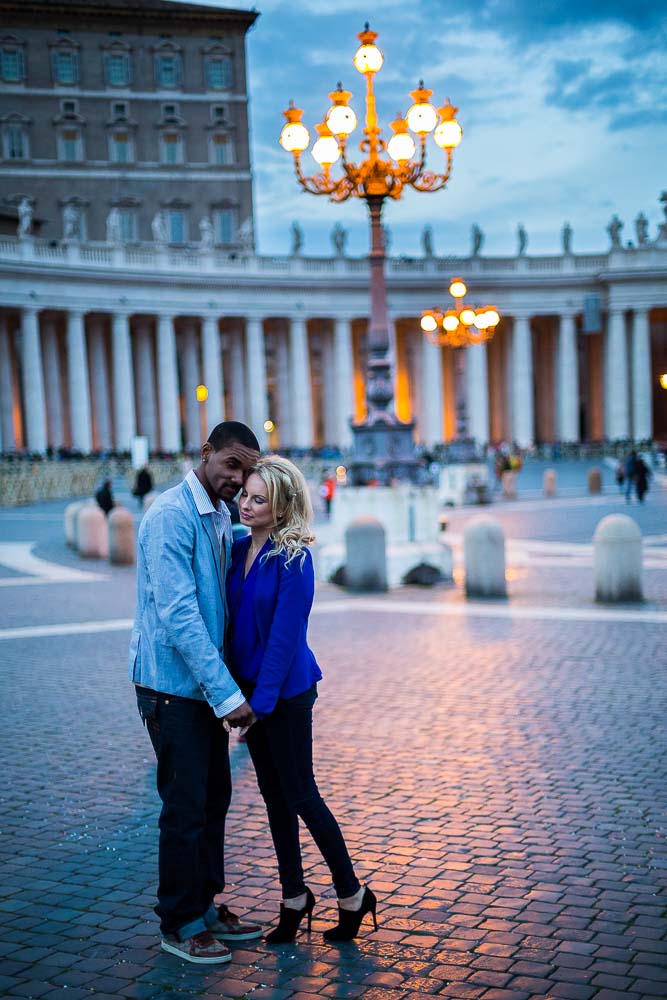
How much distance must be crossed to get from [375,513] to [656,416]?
7478cm

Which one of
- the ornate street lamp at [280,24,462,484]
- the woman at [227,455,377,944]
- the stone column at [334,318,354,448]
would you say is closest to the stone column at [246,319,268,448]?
the stone column at [334,318,354,448]

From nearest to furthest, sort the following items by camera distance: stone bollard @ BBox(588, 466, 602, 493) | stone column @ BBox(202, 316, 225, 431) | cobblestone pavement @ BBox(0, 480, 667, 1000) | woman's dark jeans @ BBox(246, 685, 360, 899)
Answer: cobblestone pavement @ BBox(0, 480, 667, 1000) → woman's dark jeans @ BBox(246, 685, 360, 899) → stone bollard @ BBox(588, 466, 602, 493) → stone column @ BBox(202, 316, 225, 431)

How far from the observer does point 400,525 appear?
1859 centimetres

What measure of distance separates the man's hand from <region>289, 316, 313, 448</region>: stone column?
6447 centimetres

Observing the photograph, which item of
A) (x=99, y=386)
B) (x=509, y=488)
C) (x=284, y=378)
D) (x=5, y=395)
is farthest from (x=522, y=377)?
(x=509, y=488)

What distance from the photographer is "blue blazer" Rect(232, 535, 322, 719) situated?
15.8 ft

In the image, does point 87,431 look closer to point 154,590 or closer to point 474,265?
point 474,265

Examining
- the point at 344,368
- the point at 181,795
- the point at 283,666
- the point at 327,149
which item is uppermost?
the point at 327,149

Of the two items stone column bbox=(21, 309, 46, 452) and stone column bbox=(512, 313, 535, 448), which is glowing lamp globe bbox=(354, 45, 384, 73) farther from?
stone column bbox=(512, 313, 535, 448)

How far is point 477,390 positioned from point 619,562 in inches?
2306

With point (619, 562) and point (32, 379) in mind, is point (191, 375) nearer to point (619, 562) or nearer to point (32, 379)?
point (32, 379)

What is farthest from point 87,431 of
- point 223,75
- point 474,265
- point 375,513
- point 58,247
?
point 375,513

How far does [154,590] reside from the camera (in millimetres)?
4840

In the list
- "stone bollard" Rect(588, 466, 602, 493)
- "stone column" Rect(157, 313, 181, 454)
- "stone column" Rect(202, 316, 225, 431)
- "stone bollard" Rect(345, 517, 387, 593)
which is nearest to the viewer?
"stone bollard" Rect(345, 517, 387, 593)
